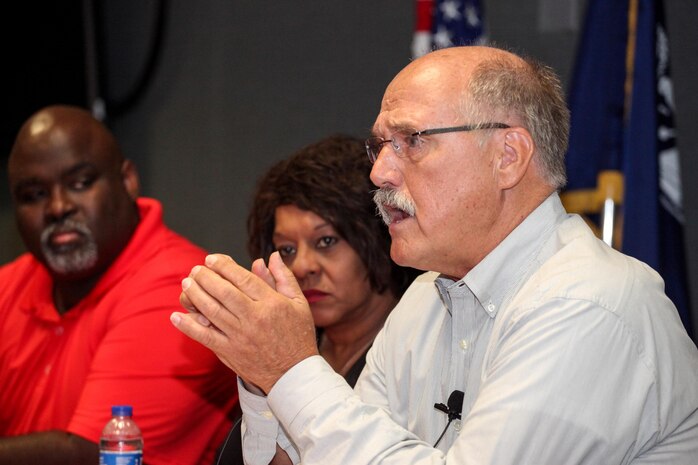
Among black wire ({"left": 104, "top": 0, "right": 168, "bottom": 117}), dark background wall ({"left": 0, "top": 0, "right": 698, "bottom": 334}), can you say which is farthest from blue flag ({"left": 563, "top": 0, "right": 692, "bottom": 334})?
black wire ({"left": 104, "top": 0, "right": 168, "bottom": 117})

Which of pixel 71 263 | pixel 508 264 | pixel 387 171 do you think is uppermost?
pixel 387 171

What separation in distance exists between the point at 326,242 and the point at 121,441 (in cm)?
74

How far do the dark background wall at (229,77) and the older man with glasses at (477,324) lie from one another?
2091mm

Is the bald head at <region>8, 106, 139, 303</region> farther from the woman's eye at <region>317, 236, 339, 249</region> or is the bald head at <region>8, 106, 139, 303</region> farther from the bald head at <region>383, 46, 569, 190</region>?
the bald head at <region>383, 46, 569, 190</region>

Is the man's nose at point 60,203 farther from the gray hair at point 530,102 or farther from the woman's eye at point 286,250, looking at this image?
the gray hair at point 530,102

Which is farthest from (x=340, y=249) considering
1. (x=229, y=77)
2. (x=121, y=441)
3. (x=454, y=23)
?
(x=229, y=77)

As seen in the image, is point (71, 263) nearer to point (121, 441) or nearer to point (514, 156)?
point (121, 441)

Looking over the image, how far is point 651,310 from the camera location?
58.1 inches

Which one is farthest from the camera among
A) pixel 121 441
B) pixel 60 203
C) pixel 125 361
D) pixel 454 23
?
pixel 454 23

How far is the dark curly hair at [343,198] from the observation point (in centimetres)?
246

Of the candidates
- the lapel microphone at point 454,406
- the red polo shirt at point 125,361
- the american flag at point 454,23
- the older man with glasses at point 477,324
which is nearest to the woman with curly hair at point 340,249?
the red polo shirt at point 125,361

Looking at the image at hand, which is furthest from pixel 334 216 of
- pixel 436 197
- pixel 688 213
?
pixel 688 213

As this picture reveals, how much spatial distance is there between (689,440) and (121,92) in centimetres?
377

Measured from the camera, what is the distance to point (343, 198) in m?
2.46
